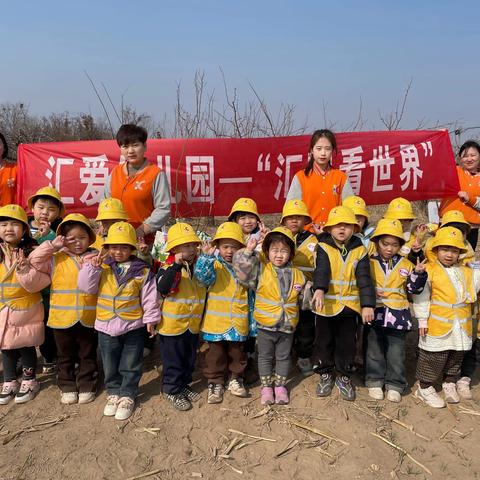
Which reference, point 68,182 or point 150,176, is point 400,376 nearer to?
point 150,176

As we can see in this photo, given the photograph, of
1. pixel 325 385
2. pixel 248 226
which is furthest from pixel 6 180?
pixel 325 385

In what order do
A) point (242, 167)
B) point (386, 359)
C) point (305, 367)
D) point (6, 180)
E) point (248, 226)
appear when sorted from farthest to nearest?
point (242, 167) < point (6, 180) < point (305, 367) < point (248, 226) < point (386, 359)

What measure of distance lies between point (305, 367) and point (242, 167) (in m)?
2.84

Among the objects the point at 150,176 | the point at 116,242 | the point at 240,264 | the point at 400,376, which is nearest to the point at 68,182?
the point at 150,176

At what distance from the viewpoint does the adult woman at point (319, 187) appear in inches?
165

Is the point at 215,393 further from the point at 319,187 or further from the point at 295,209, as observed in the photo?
the point at 319,187

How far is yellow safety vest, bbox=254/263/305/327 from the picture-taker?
3.42m

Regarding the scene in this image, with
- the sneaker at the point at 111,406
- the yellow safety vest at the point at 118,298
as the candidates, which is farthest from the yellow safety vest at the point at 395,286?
the sneaker at the point at 111,406

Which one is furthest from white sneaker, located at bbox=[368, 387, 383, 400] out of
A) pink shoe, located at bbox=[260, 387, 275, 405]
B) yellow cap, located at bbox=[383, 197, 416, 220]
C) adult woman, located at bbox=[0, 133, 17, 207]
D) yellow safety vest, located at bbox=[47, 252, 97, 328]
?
adult woman, located at bbox=[0, 133, 17, 207]

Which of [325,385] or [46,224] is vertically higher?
[46,224]

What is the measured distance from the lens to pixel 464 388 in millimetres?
3680

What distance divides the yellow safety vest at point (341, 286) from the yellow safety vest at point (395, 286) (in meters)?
0.23

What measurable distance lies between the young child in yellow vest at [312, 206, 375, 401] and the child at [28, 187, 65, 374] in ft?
7.95

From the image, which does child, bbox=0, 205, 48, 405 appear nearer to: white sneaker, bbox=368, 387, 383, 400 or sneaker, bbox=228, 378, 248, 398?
sneaker, bbox=228, 378, 248, 398
